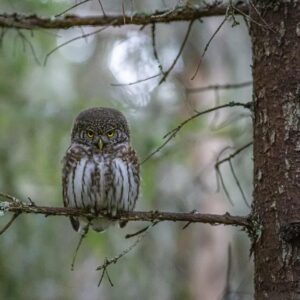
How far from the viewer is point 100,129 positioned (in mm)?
5016

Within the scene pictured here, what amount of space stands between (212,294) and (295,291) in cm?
546

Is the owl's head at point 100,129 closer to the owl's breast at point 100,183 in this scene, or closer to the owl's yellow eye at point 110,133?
the owl's yellow eye at point 110,133

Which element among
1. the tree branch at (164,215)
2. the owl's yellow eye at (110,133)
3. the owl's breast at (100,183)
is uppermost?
the owl's yellow eye at (110,133)

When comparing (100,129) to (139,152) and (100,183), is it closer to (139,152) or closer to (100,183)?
(100,183)

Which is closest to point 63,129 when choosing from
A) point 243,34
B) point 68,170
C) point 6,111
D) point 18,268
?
point 6,111

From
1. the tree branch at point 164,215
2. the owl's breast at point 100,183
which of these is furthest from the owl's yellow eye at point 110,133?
the tree branch at point 164,215

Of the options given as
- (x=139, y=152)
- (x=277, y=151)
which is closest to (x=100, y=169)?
(x=277, y=151)

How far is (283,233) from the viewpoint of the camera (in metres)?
3.58

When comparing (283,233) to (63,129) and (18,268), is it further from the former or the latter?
(63,129)

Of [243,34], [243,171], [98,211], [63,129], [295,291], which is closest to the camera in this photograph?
[295,291]

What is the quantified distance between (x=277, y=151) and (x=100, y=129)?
63.7 inches

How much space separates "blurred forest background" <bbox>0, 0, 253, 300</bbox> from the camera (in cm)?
643

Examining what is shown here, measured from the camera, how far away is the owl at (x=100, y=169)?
471 centimetres

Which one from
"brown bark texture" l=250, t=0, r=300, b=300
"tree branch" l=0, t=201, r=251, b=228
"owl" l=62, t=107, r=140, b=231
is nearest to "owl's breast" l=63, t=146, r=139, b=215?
A: "owl" l=62, t=107, r=140, b=231
